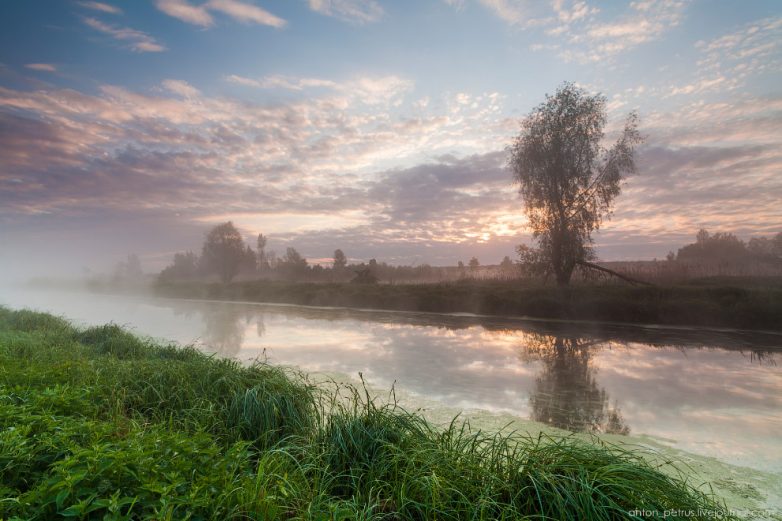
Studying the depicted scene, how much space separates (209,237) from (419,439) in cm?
5123

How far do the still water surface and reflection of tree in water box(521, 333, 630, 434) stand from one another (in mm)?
24

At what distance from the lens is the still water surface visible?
20.5 feet

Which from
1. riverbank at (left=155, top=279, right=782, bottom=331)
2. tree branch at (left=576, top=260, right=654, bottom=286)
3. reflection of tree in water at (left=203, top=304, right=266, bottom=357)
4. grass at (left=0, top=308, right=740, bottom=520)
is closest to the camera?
grass at (left=0, top=308, right=740, bottom=520)

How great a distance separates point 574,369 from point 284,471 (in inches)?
321

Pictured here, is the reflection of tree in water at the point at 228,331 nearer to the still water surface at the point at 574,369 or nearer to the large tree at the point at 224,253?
the still water surface at the point at 574,369

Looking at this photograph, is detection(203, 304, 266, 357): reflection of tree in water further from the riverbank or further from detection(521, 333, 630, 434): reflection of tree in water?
detection(521, 333, 630, 434): reflection of tree in water

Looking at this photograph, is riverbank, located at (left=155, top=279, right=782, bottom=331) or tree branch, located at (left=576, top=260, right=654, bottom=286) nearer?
riverbank, located at (left=155, top=279, right=782, bottom=331)

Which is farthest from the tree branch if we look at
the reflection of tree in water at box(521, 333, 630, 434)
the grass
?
the grass

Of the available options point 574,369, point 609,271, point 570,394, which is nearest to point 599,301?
point 609,271

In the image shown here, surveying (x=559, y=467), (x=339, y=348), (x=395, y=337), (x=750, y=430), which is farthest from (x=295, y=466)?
(x=395, y=337)

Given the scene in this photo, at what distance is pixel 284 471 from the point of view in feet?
11.2

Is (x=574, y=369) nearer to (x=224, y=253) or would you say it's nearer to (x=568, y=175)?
(x=568, y=175)

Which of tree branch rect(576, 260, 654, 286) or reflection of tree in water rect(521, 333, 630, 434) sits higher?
Answer: tree branch rect(576, 260, 654, 286)

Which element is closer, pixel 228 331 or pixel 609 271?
pixel 228 331
